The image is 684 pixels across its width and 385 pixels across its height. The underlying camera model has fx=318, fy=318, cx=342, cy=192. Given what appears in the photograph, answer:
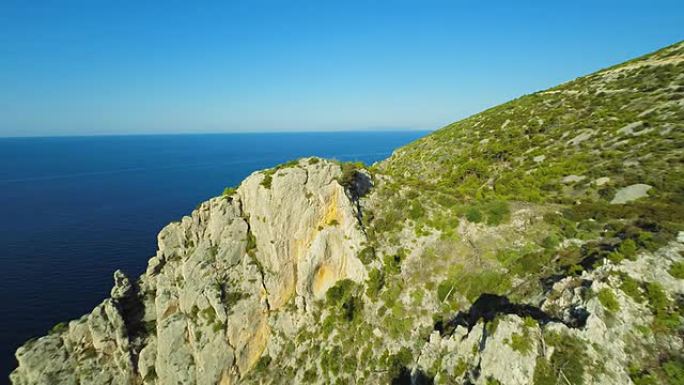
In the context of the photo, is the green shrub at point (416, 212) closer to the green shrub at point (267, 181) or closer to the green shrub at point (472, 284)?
the green shrub at point (472, 284)

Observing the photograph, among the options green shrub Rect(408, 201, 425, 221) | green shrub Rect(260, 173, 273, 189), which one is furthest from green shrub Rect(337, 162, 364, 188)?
green shrub Rect(260, 173, 273, 189)

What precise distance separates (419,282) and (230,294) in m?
19.9

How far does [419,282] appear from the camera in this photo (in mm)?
28797

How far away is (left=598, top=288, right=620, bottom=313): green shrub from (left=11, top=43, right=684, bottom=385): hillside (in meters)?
0.07

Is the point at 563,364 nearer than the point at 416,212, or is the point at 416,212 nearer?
Result: the point at 563,364

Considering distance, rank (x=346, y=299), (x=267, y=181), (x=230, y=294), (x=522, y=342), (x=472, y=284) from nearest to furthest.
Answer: (x=522, y=342) < (x=472, y=284) < (x=346, y=299) < (x=230, y=294) < (x=267, y=181)

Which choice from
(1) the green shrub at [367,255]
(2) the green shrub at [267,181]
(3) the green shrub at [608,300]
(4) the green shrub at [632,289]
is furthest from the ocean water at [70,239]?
(4) the green shrub at [632,289]

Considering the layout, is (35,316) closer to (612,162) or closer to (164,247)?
(164,247)

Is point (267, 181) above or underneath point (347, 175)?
underneath

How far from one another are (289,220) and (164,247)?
758 inches

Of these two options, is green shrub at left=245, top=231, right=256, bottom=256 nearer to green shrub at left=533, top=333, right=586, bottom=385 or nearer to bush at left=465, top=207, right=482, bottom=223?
bush at left=465, top=207, right=482, bottom=223

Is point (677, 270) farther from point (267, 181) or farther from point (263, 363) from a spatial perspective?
point (267, 181)

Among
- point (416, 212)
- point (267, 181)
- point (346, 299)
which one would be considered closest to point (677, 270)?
point (416, 212)

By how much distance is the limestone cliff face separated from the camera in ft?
105
